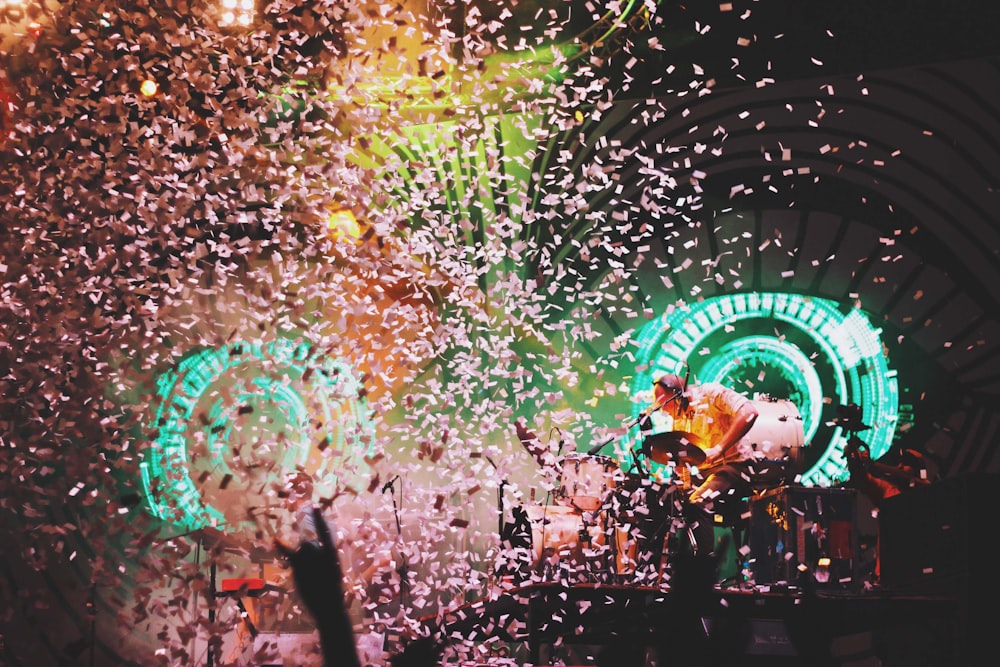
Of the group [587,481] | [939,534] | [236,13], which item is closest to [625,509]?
[587,481]

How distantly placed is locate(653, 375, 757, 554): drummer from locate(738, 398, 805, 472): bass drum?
8.7 inches

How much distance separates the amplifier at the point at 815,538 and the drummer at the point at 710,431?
1.19 feet

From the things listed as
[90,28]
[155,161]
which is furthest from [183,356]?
[90,28]

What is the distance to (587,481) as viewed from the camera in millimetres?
7152

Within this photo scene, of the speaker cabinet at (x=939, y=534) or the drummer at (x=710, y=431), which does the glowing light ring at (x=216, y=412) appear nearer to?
the drummer at (x=710, y=431)

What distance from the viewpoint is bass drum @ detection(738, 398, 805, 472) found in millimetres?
6754

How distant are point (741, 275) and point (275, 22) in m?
4.27

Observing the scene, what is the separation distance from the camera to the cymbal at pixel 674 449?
244 inches

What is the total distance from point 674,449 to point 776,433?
117 centimetres

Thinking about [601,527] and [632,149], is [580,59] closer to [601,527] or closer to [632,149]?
[632,149]

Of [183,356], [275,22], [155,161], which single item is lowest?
[183,356]

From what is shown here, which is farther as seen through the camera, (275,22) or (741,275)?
(741,275)

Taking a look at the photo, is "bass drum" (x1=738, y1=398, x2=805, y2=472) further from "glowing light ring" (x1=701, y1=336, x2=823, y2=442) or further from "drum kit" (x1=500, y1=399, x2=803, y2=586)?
"glowing light ring" (x1=701, y1=336, x2=823, y2=442)

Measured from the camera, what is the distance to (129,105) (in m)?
6.80
